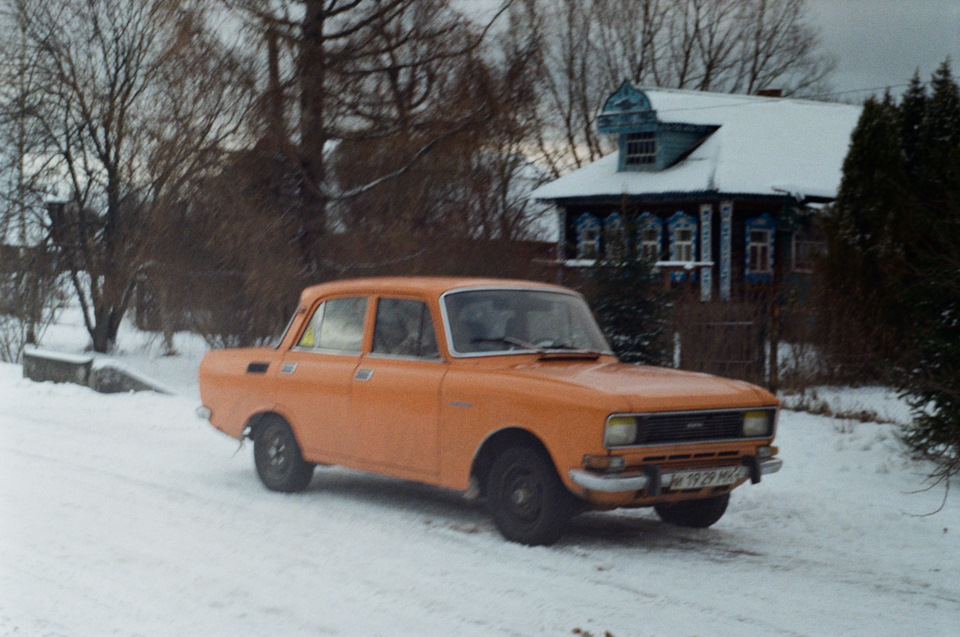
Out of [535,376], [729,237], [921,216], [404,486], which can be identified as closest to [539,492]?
[535,376]

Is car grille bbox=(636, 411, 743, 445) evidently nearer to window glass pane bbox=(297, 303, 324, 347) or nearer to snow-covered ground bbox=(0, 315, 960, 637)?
snow-covered ground bbox=(0, 315, 960, 637)

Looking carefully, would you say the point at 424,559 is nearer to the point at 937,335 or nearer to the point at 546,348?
the point at 546,348

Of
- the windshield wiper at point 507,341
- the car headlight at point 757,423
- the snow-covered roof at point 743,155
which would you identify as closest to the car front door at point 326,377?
the windshield wiper at point 507,341

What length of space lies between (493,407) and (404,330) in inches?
51.4

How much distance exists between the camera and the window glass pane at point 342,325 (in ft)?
28.7

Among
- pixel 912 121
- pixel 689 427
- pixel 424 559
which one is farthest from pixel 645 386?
pixel 912 121

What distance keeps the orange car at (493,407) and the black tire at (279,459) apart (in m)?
0.01

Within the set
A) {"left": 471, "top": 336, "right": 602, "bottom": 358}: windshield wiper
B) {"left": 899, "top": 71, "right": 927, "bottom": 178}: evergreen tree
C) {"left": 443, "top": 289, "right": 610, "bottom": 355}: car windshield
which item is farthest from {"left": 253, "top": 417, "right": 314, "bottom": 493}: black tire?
{"left": 899, "top": 71, "right": 927, "bottom": 178}: evergreen tree

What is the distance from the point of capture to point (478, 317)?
8.11 meters

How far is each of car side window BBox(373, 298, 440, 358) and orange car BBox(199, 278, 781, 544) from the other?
0.01 m

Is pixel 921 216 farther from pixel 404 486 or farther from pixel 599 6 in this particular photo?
pixel 599 6

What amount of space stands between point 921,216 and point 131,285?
14089 millimetres

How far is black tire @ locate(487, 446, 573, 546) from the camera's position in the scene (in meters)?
7.03

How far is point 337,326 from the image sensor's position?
29.3 feet
